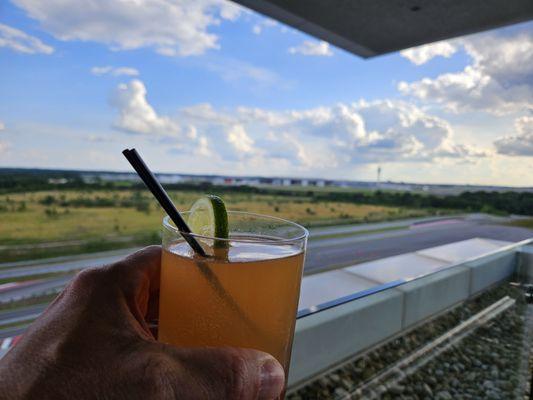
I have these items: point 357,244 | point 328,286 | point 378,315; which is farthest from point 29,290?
point 357,244

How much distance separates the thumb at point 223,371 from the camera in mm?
485

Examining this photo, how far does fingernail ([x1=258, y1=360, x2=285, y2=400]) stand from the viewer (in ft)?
1.74

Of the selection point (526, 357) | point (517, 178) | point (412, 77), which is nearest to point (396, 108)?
point (412, 77)

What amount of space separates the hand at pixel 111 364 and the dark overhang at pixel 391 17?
2.41m

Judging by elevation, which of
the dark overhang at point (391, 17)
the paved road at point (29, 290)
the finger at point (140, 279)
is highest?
the dark overhang at point (391, 17)

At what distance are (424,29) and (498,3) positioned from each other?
595 mm

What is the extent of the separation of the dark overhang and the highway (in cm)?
164

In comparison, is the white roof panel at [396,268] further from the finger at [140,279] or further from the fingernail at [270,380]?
the fingernail at [270,380]

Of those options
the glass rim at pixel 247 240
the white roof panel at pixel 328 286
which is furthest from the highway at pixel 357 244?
the glass rim at pixel 247 240

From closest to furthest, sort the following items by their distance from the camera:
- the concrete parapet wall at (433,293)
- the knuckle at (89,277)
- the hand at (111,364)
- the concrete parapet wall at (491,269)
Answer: the hand at (111,364) < the knuckle at (89,277) < the concrete parapet wall at (433,293) < the concrete parapet wall at (491,269)

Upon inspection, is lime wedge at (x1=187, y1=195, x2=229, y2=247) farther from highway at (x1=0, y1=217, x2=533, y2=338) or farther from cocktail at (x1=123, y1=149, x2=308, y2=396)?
highway at (x1=0, y1=217, x2=533, y2=338)

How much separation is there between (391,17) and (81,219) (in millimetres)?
2635

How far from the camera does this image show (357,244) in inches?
184

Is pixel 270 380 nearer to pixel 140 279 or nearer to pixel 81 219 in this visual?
pixel 140 279
